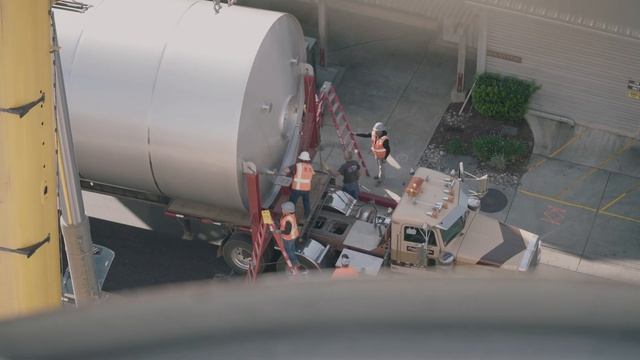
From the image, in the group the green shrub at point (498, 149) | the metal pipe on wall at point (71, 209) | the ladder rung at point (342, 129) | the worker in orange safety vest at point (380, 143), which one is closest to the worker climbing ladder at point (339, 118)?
the ladder rung at point (342, 129)

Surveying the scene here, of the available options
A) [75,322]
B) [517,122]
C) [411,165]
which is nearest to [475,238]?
[411,165]

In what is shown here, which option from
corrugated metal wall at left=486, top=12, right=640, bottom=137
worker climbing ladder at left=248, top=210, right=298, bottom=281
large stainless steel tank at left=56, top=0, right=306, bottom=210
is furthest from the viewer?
corrugated metal wall at left=486, top=12, right=640, bottom=137

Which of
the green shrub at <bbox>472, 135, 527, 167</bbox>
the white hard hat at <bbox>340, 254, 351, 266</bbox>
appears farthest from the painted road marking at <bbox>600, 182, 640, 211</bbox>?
the white hard hat at <bbox>340, 254, 351, 266</bbox>

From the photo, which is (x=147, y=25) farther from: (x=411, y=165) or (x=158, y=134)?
(x=411, y=165)

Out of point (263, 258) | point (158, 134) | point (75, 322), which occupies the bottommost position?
point (263, 258)

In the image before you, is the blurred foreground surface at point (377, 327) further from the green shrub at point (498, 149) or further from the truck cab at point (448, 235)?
the green shrub at point (498, 149)

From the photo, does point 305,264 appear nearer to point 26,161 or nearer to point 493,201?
point 493,201

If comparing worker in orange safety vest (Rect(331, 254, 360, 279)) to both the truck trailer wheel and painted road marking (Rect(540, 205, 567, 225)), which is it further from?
painted road marking (Rect(540, 205, 567, 225))

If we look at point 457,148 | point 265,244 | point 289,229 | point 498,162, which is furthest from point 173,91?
point 498,162
